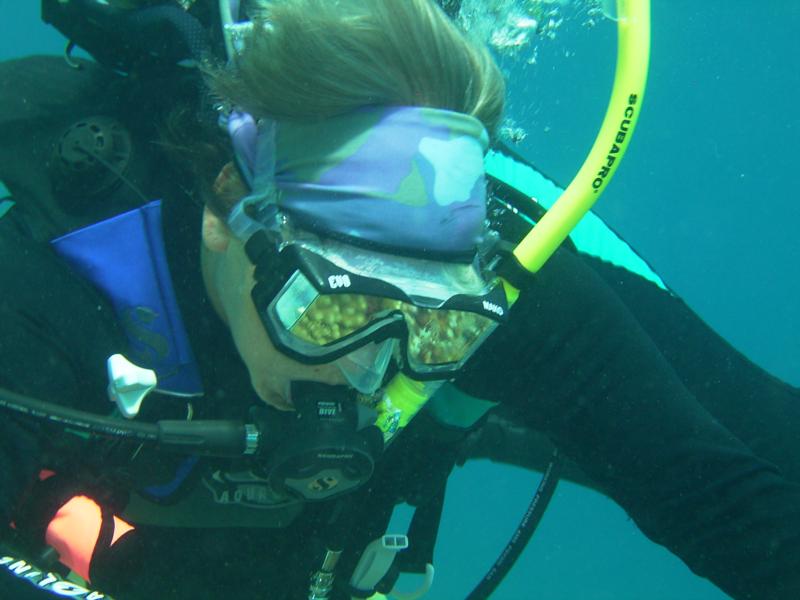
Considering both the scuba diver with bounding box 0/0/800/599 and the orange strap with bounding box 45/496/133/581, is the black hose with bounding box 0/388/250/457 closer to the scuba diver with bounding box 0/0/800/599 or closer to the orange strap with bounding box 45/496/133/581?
the scuba diver with bounding box 0/0/800/599

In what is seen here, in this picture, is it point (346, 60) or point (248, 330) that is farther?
point (248, 330)

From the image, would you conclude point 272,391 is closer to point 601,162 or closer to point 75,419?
point 75,419

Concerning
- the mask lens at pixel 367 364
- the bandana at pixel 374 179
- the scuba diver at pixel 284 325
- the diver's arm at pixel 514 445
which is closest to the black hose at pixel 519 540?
the scuba diver at pixel 284 325

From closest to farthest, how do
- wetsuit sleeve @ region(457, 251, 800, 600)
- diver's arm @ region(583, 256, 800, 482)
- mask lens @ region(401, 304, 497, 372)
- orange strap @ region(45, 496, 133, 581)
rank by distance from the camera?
mask lens @ region(401, 304, 497, 372) → wetsuit sleeve @ region(457, 251, 800, 600) → orange strap @ region(45, 496, 133, 581) → diver's arm @ region(583, 256, 800, 482)

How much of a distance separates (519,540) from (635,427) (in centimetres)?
71

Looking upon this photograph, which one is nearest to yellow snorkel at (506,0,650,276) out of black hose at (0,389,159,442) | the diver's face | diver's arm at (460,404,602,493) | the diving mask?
the diving mask

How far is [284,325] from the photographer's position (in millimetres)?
1355

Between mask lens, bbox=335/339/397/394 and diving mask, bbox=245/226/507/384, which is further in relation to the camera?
mask lens, bbox=335/339/397/394

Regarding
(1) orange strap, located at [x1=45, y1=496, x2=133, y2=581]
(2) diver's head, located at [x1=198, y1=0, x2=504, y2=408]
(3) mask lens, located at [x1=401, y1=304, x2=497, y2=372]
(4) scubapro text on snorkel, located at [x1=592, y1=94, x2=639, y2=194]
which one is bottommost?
(1) orange strap, located at [x1=45, y1=496, x2=133, y2=581]

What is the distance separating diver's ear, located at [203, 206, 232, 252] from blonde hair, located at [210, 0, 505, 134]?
0.81 ft

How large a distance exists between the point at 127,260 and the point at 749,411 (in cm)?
234

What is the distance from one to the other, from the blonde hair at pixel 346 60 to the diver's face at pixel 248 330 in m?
0.28

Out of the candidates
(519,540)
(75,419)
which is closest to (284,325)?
(75,419)

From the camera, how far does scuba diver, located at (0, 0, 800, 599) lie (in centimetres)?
133
